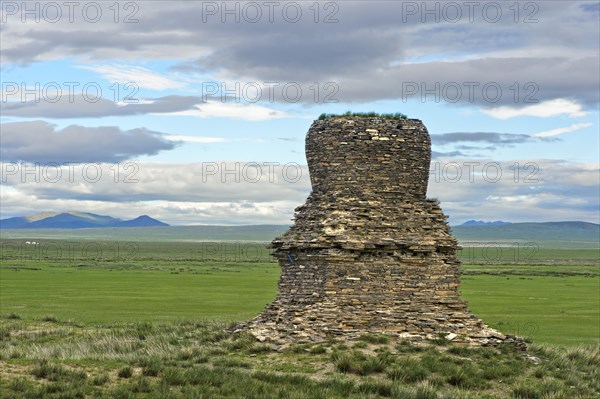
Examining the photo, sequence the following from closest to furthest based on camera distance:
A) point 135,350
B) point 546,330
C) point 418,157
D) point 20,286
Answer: point 135,350 → point 418,157 → point 546,330 → point 20,286

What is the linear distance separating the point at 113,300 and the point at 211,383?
37.9 m

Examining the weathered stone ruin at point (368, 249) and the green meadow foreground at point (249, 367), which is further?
the weathered stone ruin at point (368, 249)

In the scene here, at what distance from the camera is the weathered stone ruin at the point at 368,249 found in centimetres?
2242

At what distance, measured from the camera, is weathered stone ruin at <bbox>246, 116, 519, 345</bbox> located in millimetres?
22422

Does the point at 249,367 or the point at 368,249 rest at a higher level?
the point at 368,249

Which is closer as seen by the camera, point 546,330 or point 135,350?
point 135,350

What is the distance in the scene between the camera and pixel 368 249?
892 inches

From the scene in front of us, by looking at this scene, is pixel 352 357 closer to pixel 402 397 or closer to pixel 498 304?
pixel 402 397

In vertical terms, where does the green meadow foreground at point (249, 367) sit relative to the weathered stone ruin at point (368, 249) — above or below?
below

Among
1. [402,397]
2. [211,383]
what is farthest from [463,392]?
[211,383]

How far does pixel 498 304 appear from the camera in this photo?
178 ft

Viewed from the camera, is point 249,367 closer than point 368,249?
Yes

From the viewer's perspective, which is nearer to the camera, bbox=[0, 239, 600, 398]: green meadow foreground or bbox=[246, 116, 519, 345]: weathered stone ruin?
bbox=[0, 239, 600, 398]: green meadow foreground

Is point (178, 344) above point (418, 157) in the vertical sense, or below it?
below
